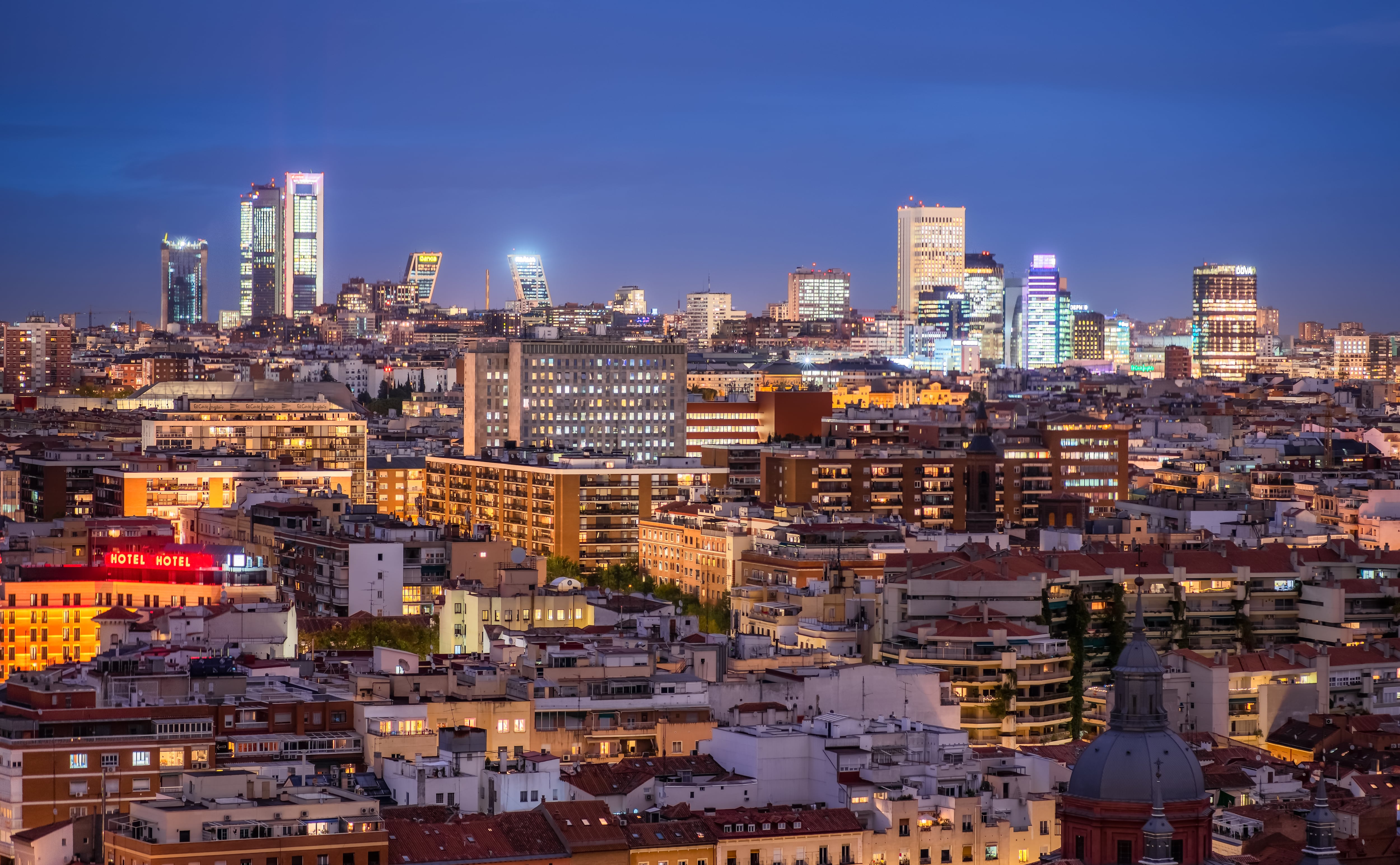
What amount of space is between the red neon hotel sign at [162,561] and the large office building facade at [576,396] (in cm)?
5348

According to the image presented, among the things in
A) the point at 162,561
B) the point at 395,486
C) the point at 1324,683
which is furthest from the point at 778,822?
the point at 395,486

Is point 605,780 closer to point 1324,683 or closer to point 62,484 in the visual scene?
point 1324,683

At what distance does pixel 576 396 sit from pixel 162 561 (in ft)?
190

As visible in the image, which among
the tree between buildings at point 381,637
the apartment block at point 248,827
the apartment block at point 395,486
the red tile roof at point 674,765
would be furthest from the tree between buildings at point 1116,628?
the apartment block at point 395,486

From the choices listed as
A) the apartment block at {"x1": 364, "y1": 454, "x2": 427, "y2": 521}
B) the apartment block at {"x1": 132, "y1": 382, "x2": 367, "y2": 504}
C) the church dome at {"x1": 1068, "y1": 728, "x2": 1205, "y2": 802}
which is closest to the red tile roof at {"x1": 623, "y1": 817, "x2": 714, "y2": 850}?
the church dome at {"x1": 1068, "y1": 728, "x2": 1205, "y2": 802}

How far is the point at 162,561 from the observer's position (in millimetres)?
62062

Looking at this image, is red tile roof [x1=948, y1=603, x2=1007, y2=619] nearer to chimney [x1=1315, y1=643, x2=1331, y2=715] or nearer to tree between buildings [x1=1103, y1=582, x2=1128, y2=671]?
tree between buildings [x1=1103, y1=582, x2=1128, y2=671]

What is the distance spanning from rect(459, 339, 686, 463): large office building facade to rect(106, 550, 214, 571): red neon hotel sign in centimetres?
5348

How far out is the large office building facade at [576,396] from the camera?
118 meters

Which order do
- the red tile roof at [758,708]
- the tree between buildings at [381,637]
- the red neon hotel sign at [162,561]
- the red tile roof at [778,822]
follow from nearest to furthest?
the red tile roof at [778,822] → the red tile roof at [758,708] → the tree between buildings at [381,637] → the red neon hotel sign at [162,561]

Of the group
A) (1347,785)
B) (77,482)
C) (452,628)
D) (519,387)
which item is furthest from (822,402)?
(1347,785)

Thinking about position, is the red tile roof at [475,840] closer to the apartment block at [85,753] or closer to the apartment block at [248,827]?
the apartment block at [248,827]

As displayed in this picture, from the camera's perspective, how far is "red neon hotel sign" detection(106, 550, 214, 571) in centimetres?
6175

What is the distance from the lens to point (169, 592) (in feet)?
199
